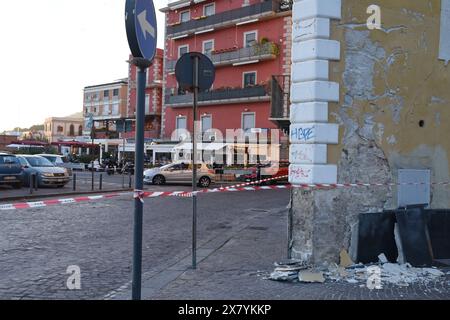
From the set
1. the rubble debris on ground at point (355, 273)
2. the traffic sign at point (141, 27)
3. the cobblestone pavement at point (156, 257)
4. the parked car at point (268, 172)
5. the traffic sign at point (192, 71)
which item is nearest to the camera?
the traffic sign at point (141, 27)

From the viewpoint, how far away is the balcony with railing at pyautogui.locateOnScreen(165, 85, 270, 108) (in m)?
39.6

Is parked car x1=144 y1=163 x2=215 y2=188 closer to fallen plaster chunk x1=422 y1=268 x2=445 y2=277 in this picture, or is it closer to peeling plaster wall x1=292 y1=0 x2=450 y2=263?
peeling plaster wall x1=292 y1=0 x2=450 y2=263

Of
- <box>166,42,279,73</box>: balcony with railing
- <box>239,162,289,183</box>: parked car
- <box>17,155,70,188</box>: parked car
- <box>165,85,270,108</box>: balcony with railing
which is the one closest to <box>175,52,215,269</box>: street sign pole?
<box>17,155,70,188</box>: parked car

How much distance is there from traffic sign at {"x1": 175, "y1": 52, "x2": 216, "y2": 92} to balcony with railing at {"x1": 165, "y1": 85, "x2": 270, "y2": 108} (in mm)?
31780

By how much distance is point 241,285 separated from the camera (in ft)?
19.2

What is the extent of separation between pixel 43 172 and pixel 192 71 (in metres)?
15.9

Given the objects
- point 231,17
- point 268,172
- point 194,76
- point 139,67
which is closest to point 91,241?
point 194,76

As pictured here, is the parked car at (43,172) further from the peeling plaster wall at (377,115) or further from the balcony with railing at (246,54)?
the balcony with railing at (246,54)

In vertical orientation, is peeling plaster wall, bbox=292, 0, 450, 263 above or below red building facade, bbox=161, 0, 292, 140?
below

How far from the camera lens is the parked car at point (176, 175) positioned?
26.7 meters

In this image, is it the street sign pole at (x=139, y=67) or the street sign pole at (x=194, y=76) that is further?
the street sign pole at (x=194, y=76)

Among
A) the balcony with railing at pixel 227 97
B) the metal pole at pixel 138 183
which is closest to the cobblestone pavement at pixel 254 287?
the metal pole at pixel 138 183

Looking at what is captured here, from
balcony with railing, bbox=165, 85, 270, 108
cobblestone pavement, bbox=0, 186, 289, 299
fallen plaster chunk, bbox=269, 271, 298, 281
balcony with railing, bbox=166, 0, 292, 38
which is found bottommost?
cobblestone pavement, bbox=0, 186, 289, 299

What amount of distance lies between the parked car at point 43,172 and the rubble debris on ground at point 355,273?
16.6 m
